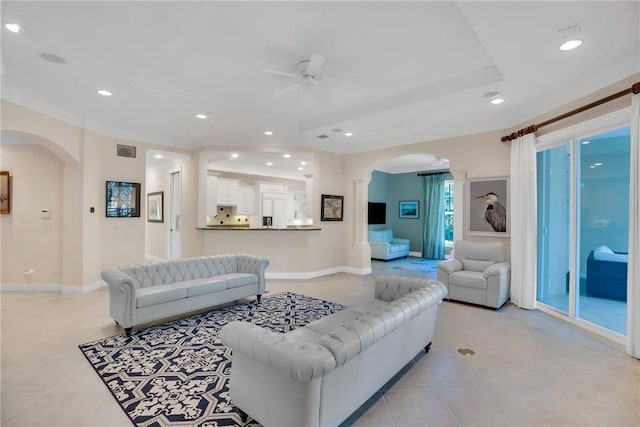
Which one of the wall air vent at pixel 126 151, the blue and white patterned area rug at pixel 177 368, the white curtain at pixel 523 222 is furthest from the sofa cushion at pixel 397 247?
the wall air vent at pixel 126 151

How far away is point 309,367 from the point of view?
1.49 m

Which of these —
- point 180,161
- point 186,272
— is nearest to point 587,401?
point 186,272

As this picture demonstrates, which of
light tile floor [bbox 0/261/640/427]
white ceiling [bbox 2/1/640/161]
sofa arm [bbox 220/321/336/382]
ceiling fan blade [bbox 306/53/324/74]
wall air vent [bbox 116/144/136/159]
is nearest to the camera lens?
sofa arm [bbox 220/321/336/382]

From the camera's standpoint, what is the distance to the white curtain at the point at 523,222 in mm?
4266

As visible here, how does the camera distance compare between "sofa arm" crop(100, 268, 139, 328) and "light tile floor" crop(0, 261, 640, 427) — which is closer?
"light tile floor" crop(0, 261, 640, 427)

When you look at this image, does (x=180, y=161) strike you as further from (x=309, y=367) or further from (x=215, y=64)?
(x=309, y=367)

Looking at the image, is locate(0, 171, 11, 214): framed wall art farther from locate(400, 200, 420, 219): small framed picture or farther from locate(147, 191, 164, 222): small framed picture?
locate(400, 200, 420, 219): small framed picture

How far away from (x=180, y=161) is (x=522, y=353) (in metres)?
7.09

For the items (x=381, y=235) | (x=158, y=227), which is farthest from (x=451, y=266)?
(x=158, y=227)

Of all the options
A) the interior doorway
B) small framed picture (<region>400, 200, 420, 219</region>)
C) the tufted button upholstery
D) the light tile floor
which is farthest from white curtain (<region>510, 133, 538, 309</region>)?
the interior doorway

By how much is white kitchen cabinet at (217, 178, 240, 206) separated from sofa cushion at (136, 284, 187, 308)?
4.71m

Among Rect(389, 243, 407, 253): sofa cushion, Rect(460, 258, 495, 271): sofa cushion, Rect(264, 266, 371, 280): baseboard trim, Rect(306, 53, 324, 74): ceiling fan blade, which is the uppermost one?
Rect(306, 53, 324, 74): ceiling fan blade

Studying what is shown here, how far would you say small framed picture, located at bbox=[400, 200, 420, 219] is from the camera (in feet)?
31.9

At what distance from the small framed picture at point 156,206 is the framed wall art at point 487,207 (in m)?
7.44
